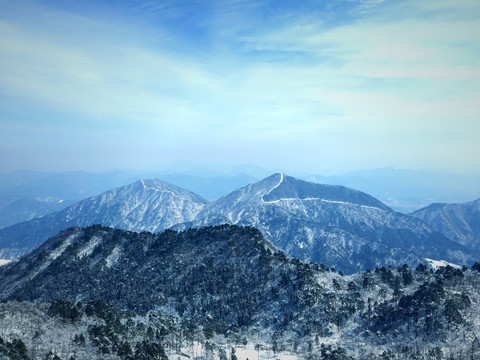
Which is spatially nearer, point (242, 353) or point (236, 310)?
point (242, 353)

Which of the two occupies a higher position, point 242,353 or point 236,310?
point 236,310

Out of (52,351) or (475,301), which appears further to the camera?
(475,301)

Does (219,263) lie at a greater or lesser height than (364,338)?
greater

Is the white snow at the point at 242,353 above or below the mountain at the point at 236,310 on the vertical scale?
below

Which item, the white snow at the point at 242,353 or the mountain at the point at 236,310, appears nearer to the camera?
the mountain at the point at 236,310

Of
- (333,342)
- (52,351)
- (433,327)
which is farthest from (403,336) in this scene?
(52,351)

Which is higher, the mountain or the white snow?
the mountain

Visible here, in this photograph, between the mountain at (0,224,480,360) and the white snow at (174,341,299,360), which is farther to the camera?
the white snow at (174,341,299,360)

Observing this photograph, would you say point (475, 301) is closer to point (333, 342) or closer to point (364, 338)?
point (364, 338)
